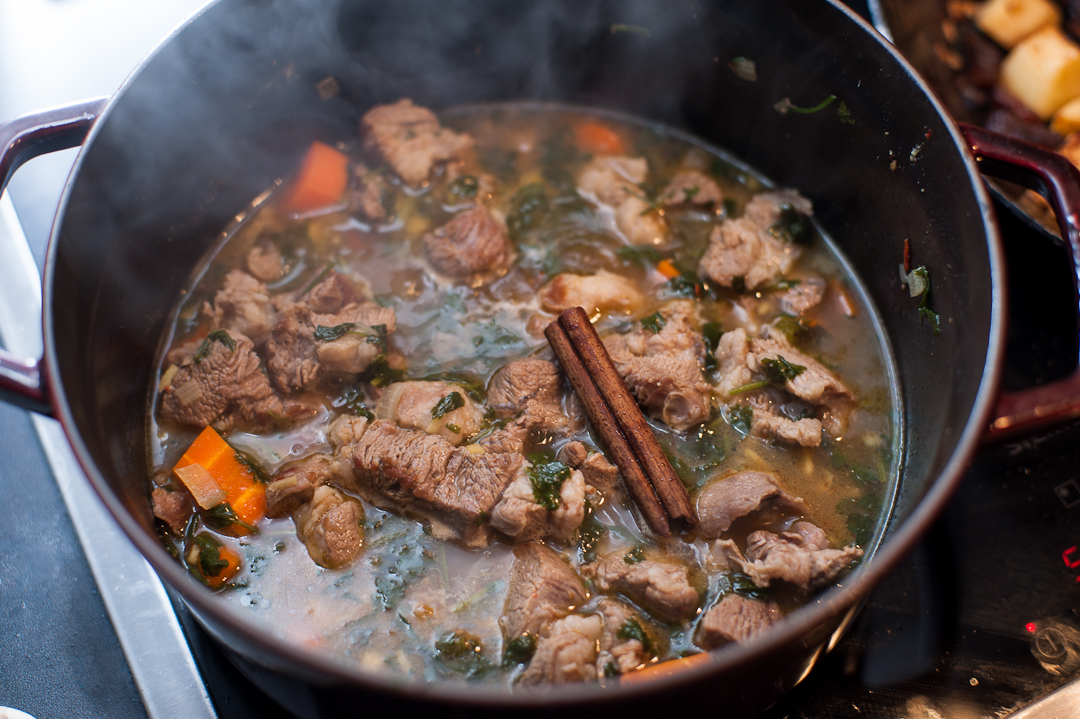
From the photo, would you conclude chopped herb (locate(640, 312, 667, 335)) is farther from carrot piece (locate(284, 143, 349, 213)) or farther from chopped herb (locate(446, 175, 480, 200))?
carrot piece (locate(284, 143, 349, 213))

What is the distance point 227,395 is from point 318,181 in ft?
3.73

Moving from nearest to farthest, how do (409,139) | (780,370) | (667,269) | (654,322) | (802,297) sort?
(780,370), (654,322), (802,297), (667,269), (409,139)

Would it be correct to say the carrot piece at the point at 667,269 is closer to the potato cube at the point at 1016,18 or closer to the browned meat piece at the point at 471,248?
the browned meat piece at the point at 471,248

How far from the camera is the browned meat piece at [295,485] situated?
2.24 metres

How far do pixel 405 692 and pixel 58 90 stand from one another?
3149 millimetres

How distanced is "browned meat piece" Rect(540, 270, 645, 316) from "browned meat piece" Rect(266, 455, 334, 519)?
3.34 ft

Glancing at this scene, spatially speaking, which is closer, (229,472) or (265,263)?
(229,472)

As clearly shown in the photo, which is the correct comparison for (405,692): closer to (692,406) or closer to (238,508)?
(238,508)

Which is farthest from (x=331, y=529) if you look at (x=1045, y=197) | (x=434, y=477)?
(x=1045, y=197)

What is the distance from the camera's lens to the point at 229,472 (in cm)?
234

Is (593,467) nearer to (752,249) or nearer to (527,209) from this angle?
(752,249)

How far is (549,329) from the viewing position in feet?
8.28

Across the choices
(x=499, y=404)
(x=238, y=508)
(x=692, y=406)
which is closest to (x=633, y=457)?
(x=692, y=406)

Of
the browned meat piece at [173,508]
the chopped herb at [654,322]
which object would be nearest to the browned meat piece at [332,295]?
the browned meat piece at [173,508]
